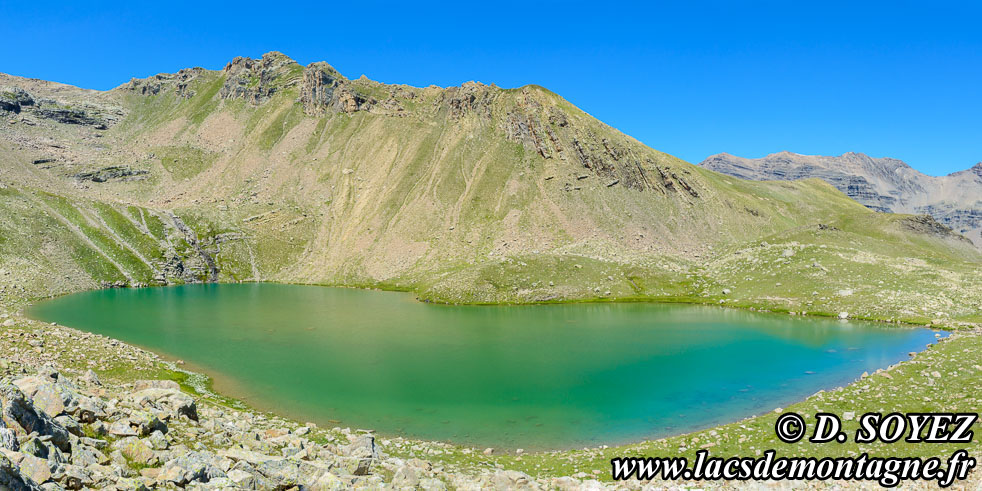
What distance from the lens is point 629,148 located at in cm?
15588

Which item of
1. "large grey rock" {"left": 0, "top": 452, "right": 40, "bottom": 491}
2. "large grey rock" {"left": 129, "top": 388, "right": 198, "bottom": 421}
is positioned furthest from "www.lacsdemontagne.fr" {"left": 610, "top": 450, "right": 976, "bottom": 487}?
"large grey rock" {"left": 0, "top": 452, "right": 40, "bottom": 491}

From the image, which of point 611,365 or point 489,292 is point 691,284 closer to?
point 489,292

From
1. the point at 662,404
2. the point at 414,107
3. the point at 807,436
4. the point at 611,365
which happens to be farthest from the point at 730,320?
the point at 414,107

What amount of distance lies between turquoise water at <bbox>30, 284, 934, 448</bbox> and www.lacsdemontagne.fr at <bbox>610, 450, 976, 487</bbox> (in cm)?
698

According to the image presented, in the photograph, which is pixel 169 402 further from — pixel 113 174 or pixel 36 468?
pixel 113 174

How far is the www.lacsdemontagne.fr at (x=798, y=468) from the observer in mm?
18375

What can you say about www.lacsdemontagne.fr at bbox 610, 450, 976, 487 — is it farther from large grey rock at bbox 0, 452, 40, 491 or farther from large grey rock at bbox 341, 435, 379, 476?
large grey rock at bbox 0, 452, 40, 491

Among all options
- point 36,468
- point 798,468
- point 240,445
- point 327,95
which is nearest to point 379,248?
point 327,95

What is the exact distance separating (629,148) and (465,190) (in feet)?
179

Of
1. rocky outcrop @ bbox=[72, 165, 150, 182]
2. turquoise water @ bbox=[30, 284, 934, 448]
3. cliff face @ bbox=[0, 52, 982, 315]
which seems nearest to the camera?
turquoise water @ bbox=[30, 284, 934, 448]

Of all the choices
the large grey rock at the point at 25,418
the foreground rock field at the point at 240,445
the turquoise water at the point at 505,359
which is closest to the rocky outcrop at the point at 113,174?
the turquoise water at the point at 505,359

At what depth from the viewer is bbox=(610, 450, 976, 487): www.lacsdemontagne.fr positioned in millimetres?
18375

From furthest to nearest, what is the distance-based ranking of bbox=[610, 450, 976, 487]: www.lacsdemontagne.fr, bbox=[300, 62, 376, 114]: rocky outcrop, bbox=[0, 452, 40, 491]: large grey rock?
bbox=[300, 62, 376, 114]: rocky outcrop → bbox=[610, 450, 976, 487]: www.lacsdemontagne.fr → bbox=[0, 452, 40, 491]: large grey rock

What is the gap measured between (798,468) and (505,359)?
30665 mm
